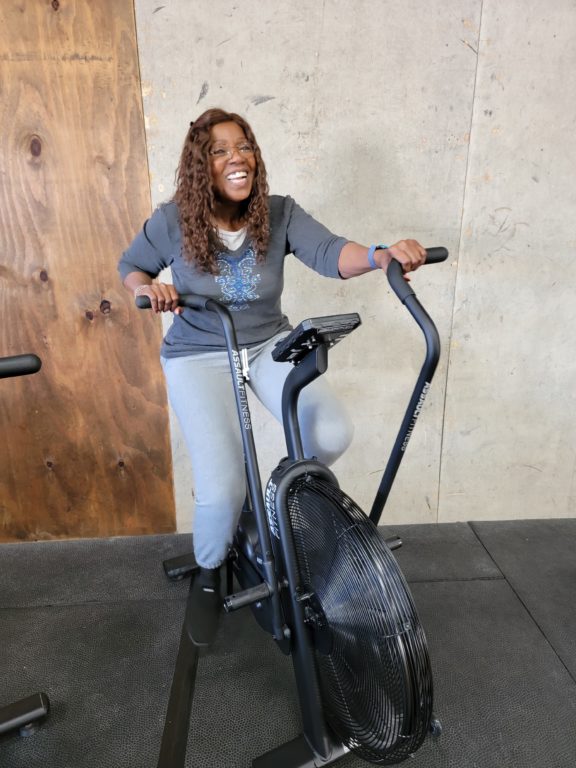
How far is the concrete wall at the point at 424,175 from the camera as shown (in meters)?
2.04

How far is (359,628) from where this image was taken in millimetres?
1189

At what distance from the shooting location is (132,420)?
2408 mm

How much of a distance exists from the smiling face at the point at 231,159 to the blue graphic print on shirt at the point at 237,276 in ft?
0.64

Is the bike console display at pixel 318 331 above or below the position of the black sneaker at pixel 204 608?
above

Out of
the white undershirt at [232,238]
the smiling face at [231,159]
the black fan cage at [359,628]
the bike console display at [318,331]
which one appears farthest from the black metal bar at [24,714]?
the smiling face at [231,159]

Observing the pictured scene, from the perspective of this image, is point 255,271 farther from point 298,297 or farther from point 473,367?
point 473,367

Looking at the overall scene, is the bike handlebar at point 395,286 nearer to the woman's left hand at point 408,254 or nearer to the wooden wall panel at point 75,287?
the woman's left hand at point 408,254

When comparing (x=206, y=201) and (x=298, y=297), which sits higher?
(x=206, y=201)

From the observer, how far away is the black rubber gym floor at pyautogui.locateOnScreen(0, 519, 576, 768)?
4.98 feet

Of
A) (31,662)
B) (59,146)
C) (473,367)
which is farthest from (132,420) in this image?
(473,367)

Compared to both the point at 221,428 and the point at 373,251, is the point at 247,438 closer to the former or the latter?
the point at 221,428

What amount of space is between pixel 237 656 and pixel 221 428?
2.60ft

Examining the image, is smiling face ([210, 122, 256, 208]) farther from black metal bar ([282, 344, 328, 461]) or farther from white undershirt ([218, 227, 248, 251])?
black metal bar ([282, 344, 328, 461])

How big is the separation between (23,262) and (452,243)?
1781mm
